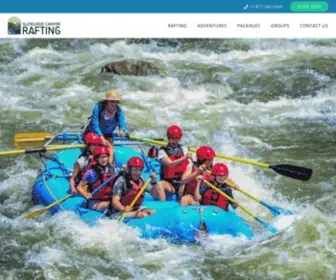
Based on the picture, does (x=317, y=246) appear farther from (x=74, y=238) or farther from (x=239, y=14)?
(x=239, y=14)

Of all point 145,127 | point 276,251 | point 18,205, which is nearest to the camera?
point 276,251

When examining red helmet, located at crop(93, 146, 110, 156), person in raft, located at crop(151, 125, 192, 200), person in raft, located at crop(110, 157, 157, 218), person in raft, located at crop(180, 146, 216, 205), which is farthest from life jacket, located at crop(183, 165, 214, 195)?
red helmet, located at crop(93, 146, 110, 156)

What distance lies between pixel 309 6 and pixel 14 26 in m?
4.17

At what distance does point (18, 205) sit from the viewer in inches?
333

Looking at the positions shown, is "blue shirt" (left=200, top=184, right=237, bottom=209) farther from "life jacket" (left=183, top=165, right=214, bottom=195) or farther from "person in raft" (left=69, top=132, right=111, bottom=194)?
"person in raft" (left=69, top=132, right=111, bottom=194)

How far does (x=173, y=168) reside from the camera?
782 centimetres

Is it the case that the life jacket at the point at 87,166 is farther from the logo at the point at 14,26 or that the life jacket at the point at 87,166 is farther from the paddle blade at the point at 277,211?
the logo at the point at 14,26

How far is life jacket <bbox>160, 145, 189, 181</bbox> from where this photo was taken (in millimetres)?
7828

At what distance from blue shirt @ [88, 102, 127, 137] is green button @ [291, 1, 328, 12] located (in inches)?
113

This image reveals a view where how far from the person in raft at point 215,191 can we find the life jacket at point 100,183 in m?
0.90

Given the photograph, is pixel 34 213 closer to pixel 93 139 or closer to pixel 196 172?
pixel 93 139

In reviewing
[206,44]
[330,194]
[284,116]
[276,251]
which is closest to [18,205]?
[276,251]

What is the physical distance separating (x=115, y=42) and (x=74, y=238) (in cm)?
907

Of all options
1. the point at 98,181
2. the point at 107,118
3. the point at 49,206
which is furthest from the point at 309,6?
the point at 49,206
